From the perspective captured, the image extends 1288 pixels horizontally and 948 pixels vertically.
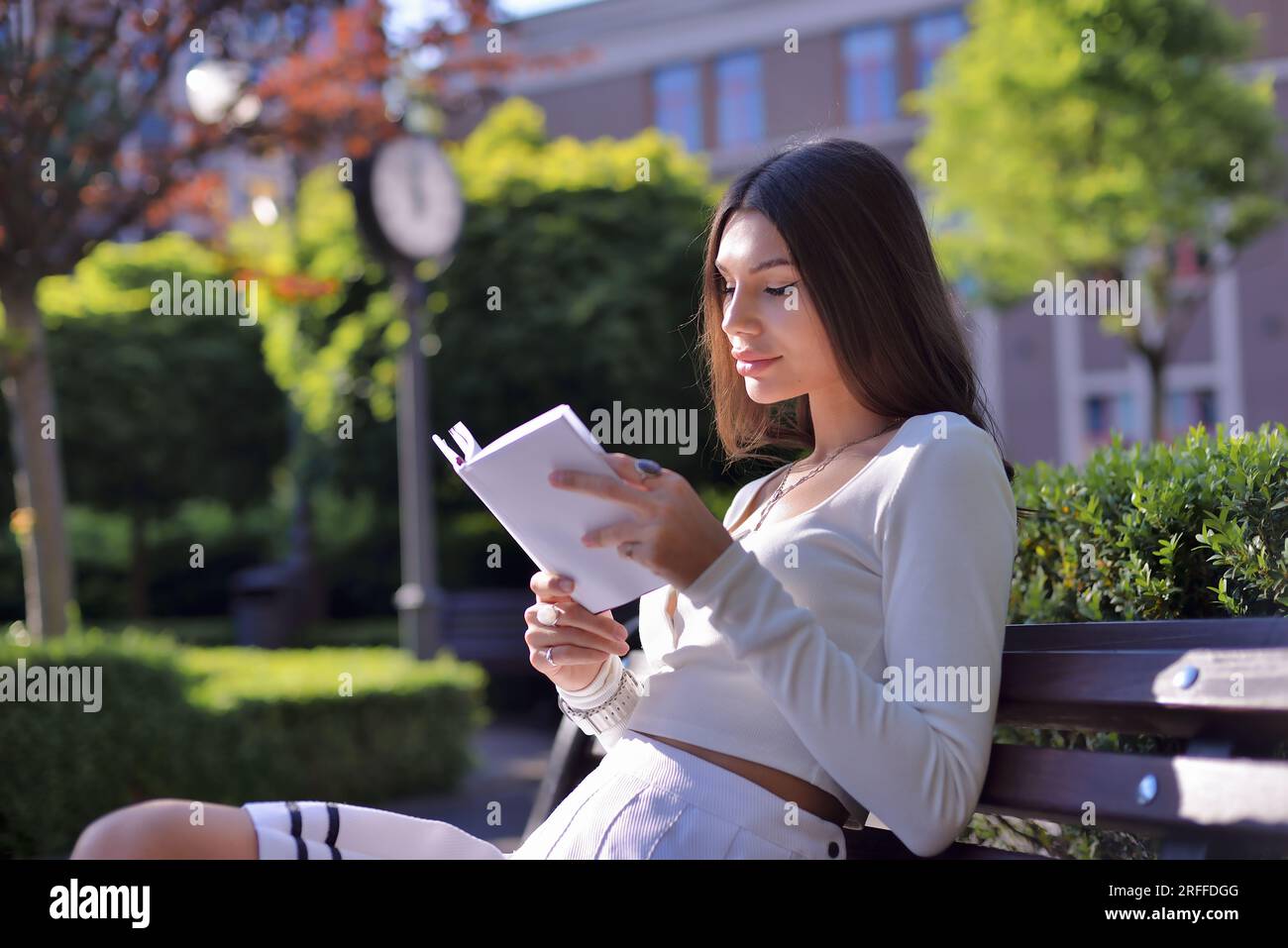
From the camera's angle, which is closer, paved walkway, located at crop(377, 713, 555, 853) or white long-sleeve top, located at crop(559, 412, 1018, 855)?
white long-sleeve top, located at crop(559, 412, 1018, 855)

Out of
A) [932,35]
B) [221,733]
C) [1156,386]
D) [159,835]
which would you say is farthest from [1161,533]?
[932,35]

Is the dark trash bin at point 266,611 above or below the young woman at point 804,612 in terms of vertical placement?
below

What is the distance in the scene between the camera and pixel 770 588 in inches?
66.0

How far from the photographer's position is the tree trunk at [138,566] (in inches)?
750

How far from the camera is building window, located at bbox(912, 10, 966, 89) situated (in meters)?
24.8

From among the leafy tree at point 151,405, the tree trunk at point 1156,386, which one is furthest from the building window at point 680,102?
the tree trunk at point 1156,386

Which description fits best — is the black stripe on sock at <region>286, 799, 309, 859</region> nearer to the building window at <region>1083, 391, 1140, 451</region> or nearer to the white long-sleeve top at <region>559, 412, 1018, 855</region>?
the white long-sleeve top at <region>559, 412, 1018, 855</region>

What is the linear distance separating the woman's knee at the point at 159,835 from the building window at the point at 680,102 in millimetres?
26108

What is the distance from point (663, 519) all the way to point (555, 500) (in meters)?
0.14

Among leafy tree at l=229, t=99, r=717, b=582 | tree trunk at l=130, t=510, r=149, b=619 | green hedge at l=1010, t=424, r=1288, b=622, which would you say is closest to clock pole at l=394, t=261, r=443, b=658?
leafy tree at l=229, t=99, r=717, b=582

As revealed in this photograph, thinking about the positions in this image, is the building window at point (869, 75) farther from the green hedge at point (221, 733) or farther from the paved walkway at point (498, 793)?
the green hedge at point (221, 733)

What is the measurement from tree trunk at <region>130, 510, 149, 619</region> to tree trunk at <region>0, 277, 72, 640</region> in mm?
13398
